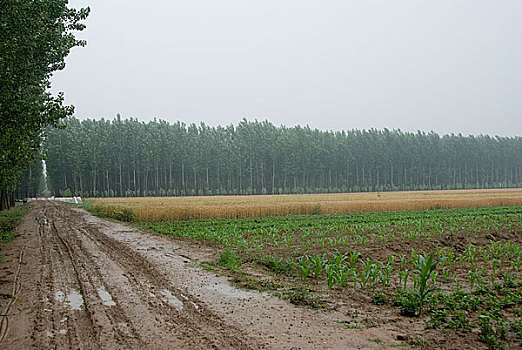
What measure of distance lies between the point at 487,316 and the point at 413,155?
100 m

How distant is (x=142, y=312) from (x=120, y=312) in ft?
1.17

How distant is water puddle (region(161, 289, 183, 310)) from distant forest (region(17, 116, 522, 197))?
68112mm

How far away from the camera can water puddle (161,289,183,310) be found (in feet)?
20.4

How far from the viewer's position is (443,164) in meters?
99.8

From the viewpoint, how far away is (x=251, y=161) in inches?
3334

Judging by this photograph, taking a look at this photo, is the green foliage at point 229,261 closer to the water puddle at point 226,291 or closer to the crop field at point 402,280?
the crop field at point 402,280

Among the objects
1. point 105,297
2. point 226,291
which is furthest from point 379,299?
point 105,297

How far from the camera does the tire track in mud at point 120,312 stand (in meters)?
4.68

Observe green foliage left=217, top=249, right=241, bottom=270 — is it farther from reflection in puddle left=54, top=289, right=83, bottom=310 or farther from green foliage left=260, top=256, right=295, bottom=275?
reflection in puddle left=54, top=289, right=83, bottom=310

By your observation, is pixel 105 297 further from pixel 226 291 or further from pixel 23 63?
pixel 23 63

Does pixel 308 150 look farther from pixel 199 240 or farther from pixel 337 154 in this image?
pixel 199 240

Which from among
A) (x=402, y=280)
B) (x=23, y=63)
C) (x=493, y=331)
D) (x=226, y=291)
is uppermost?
(x=23, y=63)

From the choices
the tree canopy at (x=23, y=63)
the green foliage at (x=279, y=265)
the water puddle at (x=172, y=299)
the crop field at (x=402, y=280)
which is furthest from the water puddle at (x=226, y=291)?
the tree canopy at (x=23, y=63)

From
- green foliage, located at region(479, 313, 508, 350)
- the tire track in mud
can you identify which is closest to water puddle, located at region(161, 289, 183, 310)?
the tire track in mud
